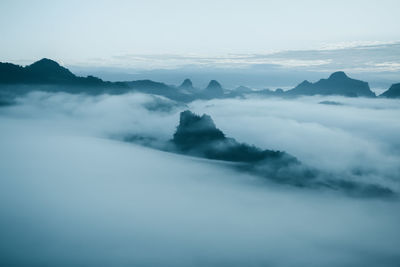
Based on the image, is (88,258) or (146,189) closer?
(88,258)

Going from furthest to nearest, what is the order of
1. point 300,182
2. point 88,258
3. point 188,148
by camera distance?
point 188,148 → point 300,182 → point 88,258

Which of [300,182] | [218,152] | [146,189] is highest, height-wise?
[218,152]

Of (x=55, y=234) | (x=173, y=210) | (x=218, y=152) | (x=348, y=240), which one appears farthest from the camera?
(x=218, y=152)

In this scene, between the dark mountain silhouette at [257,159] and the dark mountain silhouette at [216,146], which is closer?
the dark mountain silhouette at [257,159]

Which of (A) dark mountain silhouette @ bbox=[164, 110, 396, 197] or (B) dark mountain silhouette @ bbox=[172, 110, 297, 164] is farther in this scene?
(B) dark mountain silhouette @ bbox=[172, 110, 297, 164]

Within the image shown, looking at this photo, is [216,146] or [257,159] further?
[216,146]

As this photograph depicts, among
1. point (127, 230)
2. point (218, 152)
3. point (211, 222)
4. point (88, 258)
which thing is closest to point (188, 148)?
point (218, 152)

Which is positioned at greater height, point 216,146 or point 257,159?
point 216,146

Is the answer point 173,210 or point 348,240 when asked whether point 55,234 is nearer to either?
point 173,210
